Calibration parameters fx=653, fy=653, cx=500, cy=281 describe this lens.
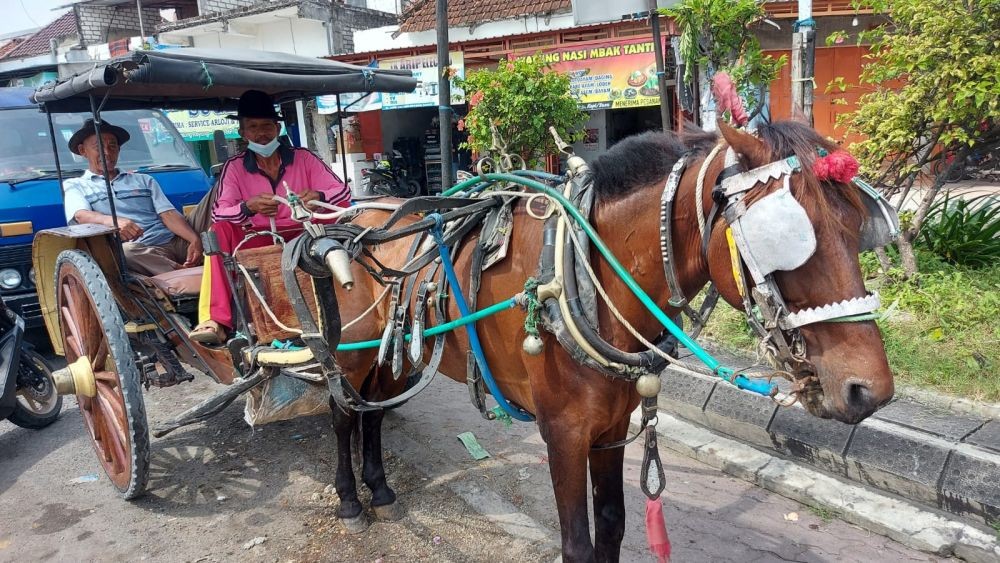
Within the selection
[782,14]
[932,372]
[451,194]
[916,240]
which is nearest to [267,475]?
[451,194]

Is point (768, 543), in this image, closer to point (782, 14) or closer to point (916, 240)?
point (916, 240)

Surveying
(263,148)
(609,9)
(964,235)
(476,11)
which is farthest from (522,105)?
Answer: (476,11)

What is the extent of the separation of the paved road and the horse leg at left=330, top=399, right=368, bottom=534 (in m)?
0.06

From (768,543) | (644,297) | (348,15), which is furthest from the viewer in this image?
(348,15)

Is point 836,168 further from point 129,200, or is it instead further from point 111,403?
point 129,200

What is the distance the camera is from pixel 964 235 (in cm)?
490

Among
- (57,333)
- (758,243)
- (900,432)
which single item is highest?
(758,243)

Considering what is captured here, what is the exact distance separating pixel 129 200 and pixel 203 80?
75.3 inches

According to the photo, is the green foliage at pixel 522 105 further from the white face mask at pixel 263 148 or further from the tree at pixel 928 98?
the white face mask at pixel 263 148

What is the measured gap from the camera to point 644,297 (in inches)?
72.1

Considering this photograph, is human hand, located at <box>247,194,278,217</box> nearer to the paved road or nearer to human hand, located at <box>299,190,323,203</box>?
human hand, located at <box>299,190,323,203</box>

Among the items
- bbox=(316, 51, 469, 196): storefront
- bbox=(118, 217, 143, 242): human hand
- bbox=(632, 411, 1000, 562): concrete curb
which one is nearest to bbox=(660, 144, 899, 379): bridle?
bbox=(632, 411, 1000, 562): concrete curb

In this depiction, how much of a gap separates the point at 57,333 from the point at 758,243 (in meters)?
4.30

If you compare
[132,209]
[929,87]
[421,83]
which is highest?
[421,83]
